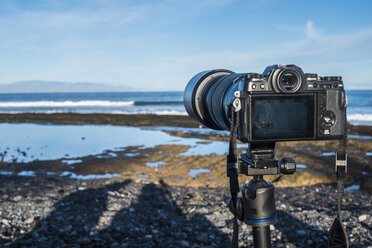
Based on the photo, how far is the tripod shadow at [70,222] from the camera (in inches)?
134

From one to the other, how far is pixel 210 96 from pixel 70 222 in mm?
2837

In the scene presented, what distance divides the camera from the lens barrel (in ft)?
0.70

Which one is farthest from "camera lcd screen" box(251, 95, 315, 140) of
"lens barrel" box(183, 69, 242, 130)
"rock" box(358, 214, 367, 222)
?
"rock" box(358, 214, 367, 222)

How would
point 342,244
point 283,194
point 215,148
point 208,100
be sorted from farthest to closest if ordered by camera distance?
point 215,148 → point 283,194 → point 208,100 → point 342,244

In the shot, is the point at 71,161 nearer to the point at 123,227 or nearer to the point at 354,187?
the point at 123,227

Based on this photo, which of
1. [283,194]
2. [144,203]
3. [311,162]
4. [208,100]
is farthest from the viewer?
[311,162]

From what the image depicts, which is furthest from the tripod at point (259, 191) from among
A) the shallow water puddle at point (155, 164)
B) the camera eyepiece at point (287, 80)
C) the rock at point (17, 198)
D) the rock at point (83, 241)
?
the shallow water puddle at point (155, 164)

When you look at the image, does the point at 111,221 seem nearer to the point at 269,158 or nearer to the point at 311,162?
the point at 269,158

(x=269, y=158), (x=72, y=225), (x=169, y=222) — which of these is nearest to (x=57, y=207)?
(x=72, y=225)

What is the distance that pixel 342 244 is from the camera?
1.56 meters

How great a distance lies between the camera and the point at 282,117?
1.42 m

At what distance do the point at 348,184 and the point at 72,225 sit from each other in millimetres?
4866

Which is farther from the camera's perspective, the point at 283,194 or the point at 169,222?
the point at 283,194

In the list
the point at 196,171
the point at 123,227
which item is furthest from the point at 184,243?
the point at 196,171
